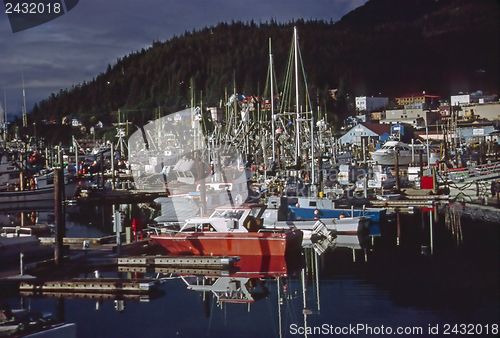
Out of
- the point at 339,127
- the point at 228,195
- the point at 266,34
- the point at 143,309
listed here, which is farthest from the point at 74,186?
the point at 266,34

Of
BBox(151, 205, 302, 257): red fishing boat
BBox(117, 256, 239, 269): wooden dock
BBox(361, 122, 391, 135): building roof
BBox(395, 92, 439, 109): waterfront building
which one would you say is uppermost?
BBox(395, 92, 439, 109): waterfront building

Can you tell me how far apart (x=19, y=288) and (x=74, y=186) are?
23.7 meters

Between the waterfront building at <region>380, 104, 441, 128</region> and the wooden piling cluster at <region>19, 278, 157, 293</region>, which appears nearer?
the wooden piling cluster at <region>19, 278, 157, 293</region>

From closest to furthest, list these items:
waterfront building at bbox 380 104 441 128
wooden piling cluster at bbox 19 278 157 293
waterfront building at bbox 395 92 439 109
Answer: wooden piling cluster at bbox 19 278 157 293 → waterfront building at bbox 380 104 441 128 → waterfront building at bbox 395 92 439 109

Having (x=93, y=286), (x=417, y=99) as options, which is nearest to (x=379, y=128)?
(x=417, y=99)

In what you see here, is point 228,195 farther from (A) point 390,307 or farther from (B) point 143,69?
(B) point 143,69

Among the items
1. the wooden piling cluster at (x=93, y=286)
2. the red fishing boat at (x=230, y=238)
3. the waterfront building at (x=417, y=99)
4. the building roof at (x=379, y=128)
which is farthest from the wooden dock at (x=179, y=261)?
the waterfront building at (x=417, y=99)

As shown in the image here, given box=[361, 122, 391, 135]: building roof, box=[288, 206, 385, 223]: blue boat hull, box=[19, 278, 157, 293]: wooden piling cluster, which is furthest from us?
box=[361, 122, 391, 135]: building roof

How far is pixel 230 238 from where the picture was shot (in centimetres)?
1745

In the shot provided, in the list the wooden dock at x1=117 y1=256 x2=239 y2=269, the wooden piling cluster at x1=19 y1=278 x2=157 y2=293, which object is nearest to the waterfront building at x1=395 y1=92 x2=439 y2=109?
the wooden dock at x1=117 y1=256 x2=239 y2=269

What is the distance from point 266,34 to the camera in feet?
354

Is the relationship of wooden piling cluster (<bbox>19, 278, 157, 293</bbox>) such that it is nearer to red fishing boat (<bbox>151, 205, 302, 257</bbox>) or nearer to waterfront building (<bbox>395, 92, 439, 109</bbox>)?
red fishing boat (<bbox>151, 205, 302, 257</bbox>)

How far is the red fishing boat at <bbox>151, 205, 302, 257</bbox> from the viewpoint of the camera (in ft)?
56.6

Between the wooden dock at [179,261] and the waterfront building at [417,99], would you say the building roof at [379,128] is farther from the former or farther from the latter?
the wooden dock at [179,261]
